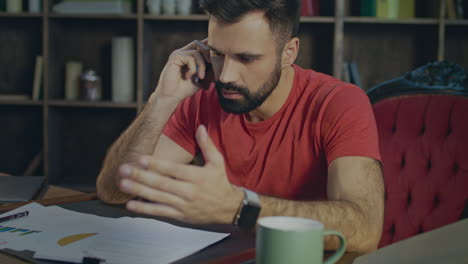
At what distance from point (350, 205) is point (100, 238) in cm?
47

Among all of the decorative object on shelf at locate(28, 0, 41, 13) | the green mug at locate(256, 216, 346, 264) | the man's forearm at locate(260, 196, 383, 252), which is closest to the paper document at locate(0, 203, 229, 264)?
the man's forearm at locate(260, 196, 383, 252)

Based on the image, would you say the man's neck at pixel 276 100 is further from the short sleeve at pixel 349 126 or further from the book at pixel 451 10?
the book at pixel 451 10

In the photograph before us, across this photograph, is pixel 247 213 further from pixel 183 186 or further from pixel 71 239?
pixel 71 239

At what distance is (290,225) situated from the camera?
603 millimetres

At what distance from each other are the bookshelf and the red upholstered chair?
128cm

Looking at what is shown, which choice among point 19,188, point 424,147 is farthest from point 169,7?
point 424,147

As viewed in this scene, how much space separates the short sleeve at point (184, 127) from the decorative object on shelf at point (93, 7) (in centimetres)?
121

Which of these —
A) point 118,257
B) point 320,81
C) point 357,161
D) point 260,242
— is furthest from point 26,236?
point 320,81

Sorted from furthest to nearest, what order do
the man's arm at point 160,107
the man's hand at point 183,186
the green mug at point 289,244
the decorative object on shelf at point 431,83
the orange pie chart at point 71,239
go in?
the man's arm at point 160,107, the decorative object on shelf at point 431,83, the orange pie chart at point 71,239, the man's hand at point 183,186, the green mug at point 289,244

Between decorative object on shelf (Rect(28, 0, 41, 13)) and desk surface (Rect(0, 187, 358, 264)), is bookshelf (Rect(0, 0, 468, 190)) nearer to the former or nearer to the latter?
decorative object on shelf (Rect(28, 0, 41, 13))

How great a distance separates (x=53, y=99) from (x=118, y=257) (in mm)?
2189

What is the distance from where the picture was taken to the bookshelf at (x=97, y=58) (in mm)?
2688

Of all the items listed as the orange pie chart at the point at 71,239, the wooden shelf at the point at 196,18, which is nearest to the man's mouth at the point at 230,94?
the orange pie chart at the point at 71,239

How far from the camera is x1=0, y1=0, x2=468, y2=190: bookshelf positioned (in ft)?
8.82
